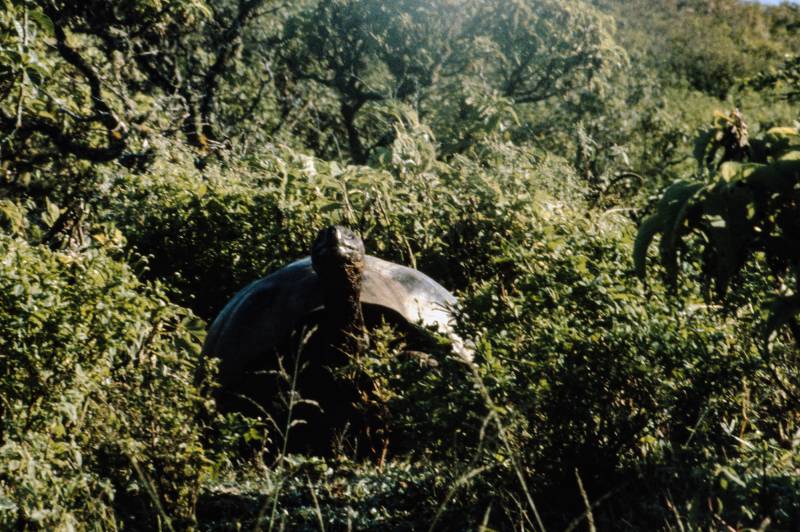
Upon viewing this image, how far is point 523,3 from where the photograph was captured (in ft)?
41.9

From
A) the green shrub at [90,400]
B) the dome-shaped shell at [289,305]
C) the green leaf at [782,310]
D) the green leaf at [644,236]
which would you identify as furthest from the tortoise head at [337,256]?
the green leaf at [782,310]

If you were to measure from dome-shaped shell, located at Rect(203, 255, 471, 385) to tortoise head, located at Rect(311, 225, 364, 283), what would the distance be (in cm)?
26

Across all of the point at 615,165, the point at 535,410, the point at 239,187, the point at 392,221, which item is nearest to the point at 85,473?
the point at 535,410

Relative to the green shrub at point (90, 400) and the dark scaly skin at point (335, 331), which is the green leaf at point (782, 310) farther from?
the dark scaly skin at point (335, 331)

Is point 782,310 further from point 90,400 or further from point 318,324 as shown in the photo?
point 318,324

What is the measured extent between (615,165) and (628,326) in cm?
873

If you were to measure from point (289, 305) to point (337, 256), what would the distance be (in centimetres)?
48

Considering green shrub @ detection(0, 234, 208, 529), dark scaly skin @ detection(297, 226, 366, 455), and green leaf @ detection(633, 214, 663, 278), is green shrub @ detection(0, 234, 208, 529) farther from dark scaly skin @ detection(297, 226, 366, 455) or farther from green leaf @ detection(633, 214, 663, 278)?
green leaf @ detection(633, 214, 663, 278)

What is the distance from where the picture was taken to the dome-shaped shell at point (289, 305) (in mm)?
4332

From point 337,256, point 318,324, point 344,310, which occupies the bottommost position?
point 318,324

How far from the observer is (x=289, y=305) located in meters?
4.38

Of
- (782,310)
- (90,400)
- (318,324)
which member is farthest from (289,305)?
(782,310)

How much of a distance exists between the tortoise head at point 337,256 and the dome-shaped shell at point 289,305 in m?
0.26

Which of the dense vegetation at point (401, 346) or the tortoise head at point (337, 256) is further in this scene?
the tortoise head at point (337, 256)
